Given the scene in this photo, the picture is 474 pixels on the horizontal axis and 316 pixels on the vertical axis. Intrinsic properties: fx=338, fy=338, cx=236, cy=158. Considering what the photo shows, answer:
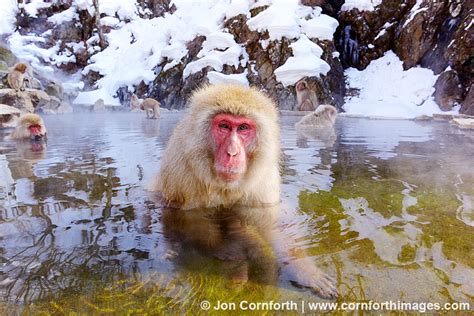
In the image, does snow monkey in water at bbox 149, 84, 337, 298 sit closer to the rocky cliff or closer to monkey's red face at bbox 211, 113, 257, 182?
monkey's red face at bbox 211, 113, 257, 182

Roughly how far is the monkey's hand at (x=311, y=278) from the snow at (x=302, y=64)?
13.7 m

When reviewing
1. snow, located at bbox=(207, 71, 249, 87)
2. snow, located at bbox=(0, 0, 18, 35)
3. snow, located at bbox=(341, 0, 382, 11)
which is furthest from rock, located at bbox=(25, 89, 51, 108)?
snow, located at bbox=(341, 0, 382, 11)

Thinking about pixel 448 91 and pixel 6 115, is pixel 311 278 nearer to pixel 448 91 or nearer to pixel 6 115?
pixel 6 115

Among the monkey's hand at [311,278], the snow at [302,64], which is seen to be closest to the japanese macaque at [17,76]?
the snow at [302,64]

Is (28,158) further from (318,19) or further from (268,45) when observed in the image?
(318,19)

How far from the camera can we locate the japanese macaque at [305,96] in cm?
1408

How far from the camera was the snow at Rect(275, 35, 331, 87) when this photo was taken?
47.4ft

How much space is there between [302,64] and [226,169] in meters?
13.7

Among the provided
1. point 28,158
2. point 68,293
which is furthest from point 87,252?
point 28,158

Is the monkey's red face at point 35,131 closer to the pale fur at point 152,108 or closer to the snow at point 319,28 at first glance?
the pale fur at point 152,108

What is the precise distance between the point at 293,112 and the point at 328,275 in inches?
525

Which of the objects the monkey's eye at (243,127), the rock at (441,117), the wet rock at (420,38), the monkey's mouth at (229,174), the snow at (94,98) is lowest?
the monkey's mouth at (229,174)

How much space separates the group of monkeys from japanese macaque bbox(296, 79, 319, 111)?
40.1 ft

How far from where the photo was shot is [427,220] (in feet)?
6.62
